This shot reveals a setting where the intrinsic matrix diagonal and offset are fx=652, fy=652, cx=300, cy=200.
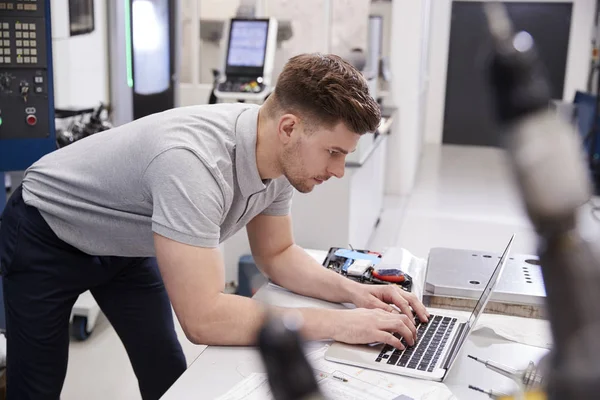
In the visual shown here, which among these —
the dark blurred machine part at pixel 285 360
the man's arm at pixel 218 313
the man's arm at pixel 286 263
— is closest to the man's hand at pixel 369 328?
the man's arm at pixel 218 313

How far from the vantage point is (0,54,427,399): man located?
1.34 m

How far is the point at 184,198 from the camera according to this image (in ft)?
4.28

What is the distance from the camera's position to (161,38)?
5.45m

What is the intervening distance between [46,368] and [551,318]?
1629 mm

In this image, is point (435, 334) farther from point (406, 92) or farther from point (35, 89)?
point (406, 92)

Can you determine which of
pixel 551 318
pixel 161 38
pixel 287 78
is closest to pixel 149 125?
pixel 287 78

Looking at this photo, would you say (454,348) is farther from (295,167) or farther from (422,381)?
(295,167)

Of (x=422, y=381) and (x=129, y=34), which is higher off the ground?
(x=129, y=34)

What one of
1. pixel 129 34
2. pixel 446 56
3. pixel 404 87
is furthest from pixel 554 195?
pixel 446 56

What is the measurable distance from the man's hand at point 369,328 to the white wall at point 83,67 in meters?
3.94

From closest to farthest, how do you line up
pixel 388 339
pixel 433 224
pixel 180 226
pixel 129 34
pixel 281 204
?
pixel 180 226, pixel 388 339, pixel 281 204, pixel 129 34, pixel 433 224

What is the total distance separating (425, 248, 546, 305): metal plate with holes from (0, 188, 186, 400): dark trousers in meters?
0.83

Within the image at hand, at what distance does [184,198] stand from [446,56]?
27.0 ft

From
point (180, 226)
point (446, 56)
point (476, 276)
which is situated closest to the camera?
point (180, 226)
